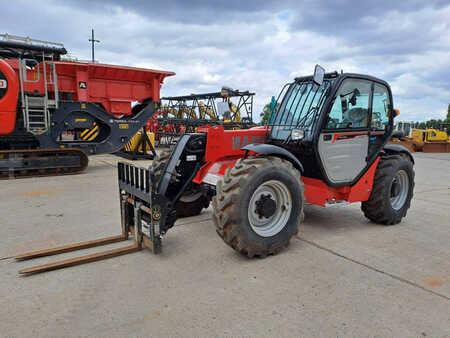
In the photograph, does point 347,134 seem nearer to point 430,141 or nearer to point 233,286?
point 233,286

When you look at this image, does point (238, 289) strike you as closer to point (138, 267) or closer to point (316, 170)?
point (138, 267)

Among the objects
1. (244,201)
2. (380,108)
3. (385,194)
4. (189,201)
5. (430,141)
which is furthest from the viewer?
(430,141)

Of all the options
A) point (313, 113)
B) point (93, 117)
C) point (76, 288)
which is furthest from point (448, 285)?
point (93, 117)

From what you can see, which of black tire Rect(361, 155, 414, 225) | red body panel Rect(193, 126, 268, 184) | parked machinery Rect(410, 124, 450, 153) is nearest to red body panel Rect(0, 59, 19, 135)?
red body panel Rect(193, 126, 268, 184)

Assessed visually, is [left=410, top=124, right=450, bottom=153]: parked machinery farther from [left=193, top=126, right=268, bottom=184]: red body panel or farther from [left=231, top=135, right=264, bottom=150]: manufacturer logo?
[left=193, top=126, right=268, bottom=184]: red body panel

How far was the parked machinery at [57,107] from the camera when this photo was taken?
8.81 m

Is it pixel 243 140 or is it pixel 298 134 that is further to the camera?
pixel 243 140

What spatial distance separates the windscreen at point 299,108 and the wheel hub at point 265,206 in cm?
109

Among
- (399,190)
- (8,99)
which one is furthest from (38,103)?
(399,190)

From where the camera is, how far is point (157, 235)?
12.1 feet

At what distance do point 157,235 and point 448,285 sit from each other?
2.86 m

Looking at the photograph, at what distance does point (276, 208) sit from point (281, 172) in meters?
0.44

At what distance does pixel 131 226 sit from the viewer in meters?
4.21

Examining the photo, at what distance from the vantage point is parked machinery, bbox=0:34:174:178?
8812 millimetres
